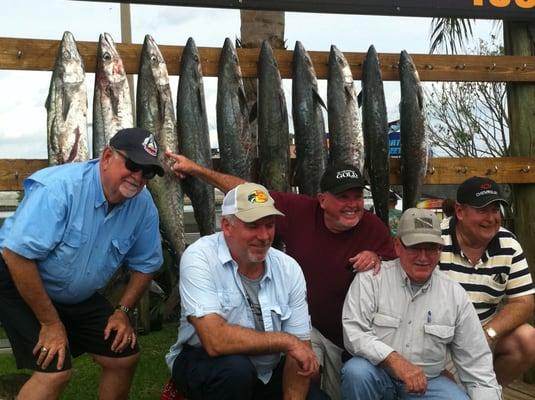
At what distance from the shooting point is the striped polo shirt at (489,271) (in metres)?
3.84

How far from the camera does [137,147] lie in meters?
3.25

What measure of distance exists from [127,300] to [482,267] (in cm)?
188

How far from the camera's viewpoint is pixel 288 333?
3.28m

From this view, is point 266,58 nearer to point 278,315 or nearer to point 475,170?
point 475,170

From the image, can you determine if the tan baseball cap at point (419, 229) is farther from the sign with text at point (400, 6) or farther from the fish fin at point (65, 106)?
the fish fin at point (65, 106)

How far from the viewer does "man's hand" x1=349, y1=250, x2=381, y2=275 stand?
349cm

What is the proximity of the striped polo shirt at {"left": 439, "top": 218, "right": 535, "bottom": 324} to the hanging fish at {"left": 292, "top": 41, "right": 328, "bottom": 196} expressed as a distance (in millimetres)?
928

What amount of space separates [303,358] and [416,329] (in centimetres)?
59

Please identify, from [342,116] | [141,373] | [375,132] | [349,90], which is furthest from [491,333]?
[141,373]

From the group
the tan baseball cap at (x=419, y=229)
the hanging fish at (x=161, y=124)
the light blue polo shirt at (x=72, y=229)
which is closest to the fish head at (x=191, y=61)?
the hanging fish at (x=161, y=124)

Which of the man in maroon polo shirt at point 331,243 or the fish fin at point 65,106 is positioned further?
the fish fin at point 65,106

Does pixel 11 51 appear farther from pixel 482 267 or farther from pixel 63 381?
pixel 482 267

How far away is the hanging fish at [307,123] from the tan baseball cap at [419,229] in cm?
110

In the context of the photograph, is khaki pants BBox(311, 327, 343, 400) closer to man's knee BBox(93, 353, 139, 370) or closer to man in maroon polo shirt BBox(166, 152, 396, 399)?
man in maroon polo shirt BBox(166, 152, 396, 399)
